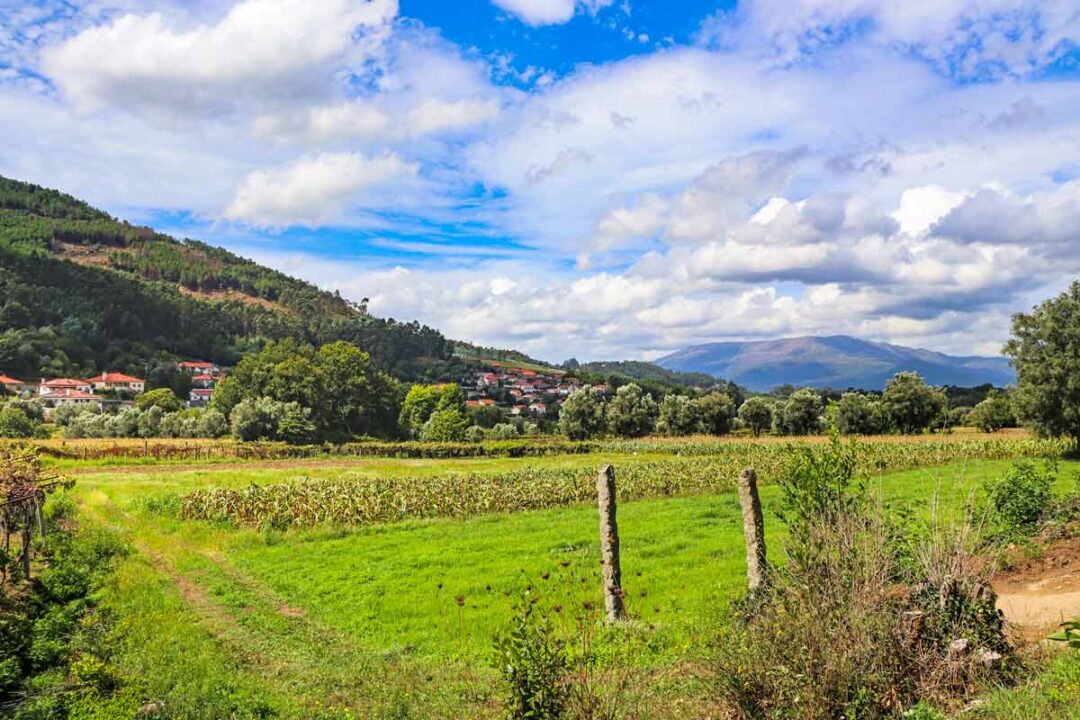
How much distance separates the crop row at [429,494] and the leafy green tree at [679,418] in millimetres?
41628

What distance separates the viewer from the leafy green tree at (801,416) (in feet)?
259

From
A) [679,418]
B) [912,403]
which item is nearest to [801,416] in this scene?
[912,403]

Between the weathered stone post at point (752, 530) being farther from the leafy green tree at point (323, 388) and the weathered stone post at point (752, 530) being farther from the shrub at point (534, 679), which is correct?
the leafy green tree at point (323, 388)

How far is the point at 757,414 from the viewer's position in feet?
272

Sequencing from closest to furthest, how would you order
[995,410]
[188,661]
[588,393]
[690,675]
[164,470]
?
[690,675] → [188,661] → [164,470] → [995,410] → [588,393]

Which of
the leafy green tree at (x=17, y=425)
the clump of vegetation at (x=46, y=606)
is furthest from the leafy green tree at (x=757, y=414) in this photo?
the leafy green tree at (x=17, y=425)

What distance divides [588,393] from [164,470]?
5184 centimetres

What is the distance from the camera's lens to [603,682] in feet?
25.4

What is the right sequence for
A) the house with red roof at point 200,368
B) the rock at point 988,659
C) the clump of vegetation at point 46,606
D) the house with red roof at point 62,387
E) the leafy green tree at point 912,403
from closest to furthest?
the rock at point 988,659 → the clump of vegetation at point 46,606 → the leafy green tree at point 912,403 → the house with red roof at point 62,387 → the house with red roof at point 200,368

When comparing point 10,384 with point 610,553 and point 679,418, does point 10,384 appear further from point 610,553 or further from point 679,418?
point 610,553

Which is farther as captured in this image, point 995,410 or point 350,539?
point 995,410

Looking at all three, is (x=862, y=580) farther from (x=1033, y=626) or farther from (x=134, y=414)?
(x=134, y=414)

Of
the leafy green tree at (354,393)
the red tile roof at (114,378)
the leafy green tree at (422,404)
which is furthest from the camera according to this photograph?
the red tile roof at (114,378)

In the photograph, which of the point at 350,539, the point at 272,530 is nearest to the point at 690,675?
the point at 350,539
